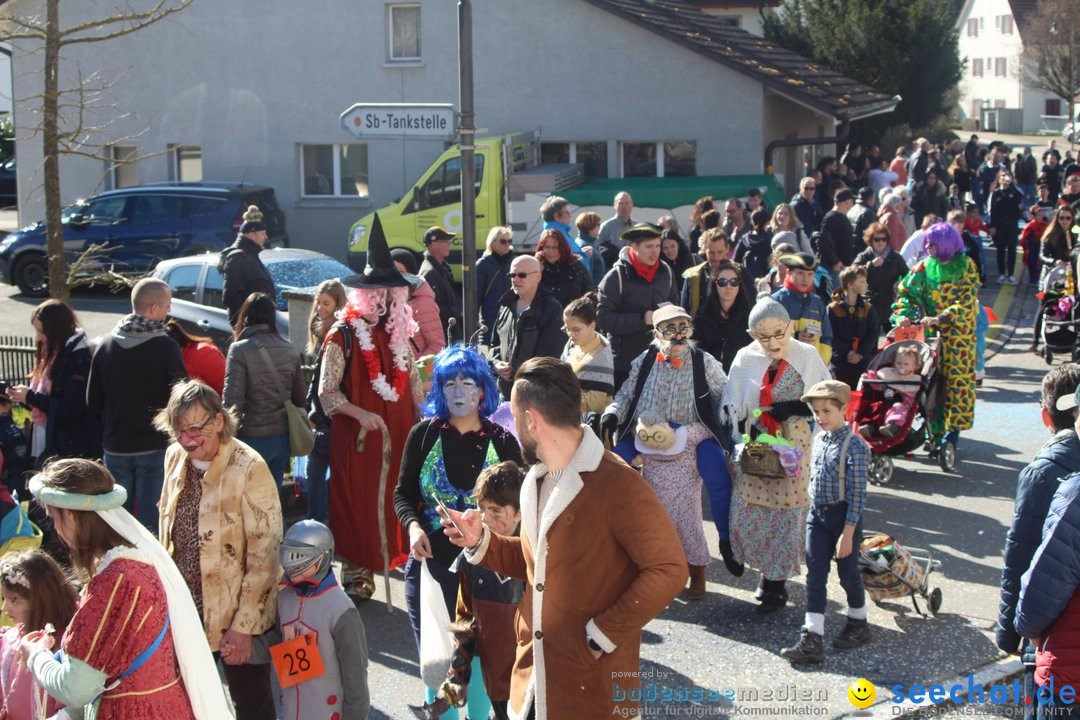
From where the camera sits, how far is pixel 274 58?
76.2 ft

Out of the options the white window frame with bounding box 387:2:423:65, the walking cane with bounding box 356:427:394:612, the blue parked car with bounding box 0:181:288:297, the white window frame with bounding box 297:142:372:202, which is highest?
the white window frame with bounding box 387:2:423:65

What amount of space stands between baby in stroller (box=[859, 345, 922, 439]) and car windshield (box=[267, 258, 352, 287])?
6.24 metres

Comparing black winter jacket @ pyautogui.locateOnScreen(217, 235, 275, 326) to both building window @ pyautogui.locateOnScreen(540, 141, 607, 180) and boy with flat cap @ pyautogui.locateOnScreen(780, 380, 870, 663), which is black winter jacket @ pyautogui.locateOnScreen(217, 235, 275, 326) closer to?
boy with flat cap @ pyautogui.locateOnScreen(780, 380, 870, 663)

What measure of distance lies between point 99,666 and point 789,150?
21.1 meters

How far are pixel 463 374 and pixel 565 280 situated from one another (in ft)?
14.1

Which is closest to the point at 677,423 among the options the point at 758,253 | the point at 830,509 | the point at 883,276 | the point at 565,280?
the point at 830,509

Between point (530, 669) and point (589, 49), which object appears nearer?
point (530, 669)

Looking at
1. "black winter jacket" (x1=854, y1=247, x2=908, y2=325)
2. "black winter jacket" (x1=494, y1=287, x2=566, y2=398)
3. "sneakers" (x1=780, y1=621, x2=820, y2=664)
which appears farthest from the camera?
"black winter jacket" (x1=854, y1=247, x2=908, y2=325)

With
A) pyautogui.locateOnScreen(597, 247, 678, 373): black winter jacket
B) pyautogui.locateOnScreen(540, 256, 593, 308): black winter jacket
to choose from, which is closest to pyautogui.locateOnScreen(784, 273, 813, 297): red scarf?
pyautogui.locateOnScreen(597, 247, 678, 373): black winter jacket

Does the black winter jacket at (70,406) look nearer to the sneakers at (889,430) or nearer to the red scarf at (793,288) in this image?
the red scarf at (793,288)

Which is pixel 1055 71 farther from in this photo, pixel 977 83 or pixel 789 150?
pixel 789 150

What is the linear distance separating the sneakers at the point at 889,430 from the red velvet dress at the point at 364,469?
13.6 feet

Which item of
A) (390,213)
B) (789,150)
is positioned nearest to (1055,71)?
(789,150)

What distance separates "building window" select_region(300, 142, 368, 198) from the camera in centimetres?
2348
